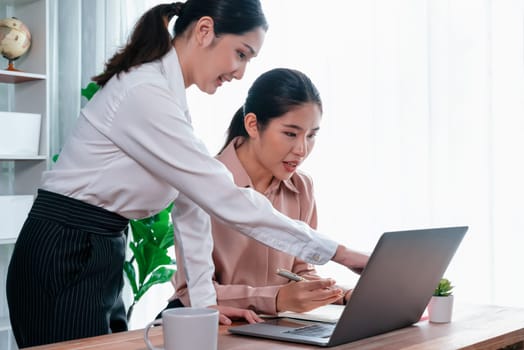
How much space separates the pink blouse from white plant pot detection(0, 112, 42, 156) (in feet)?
5.36

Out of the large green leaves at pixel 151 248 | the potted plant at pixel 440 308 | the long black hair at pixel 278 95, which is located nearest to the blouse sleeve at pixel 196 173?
the potted plant at pixel 440 308

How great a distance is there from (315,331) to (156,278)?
7.30 feet

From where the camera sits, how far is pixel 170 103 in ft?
4.71

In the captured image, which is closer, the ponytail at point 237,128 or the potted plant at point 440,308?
the potted plant at point 440,308

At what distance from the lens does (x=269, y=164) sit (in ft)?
6.26

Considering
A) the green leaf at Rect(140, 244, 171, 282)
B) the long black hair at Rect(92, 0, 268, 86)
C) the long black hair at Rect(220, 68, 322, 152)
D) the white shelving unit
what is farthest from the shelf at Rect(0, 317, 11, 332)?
the long black hair at Rect(92, 0, 268, 86)

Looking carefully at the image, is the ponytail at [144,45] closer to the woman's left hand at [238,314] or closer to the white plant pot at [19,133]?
the woman's left hand at [238,314]

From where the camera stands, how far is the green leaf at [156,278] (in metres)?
3.44

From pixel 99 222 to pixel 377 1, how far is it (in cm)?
189

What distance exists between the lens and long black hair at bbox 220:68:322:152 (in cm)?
190

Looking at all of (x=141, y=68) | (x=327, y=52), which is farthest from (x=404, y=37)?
(x=141, y=68)

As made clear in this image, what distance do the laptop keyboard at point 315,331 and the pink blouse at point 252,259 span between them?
17cm

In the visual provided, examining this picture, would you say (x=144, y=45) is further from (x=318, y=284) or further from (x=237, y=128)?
(x=318, y=284)

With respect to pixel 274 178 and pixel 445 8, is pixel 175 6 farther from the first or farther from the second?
pixel 445 8
